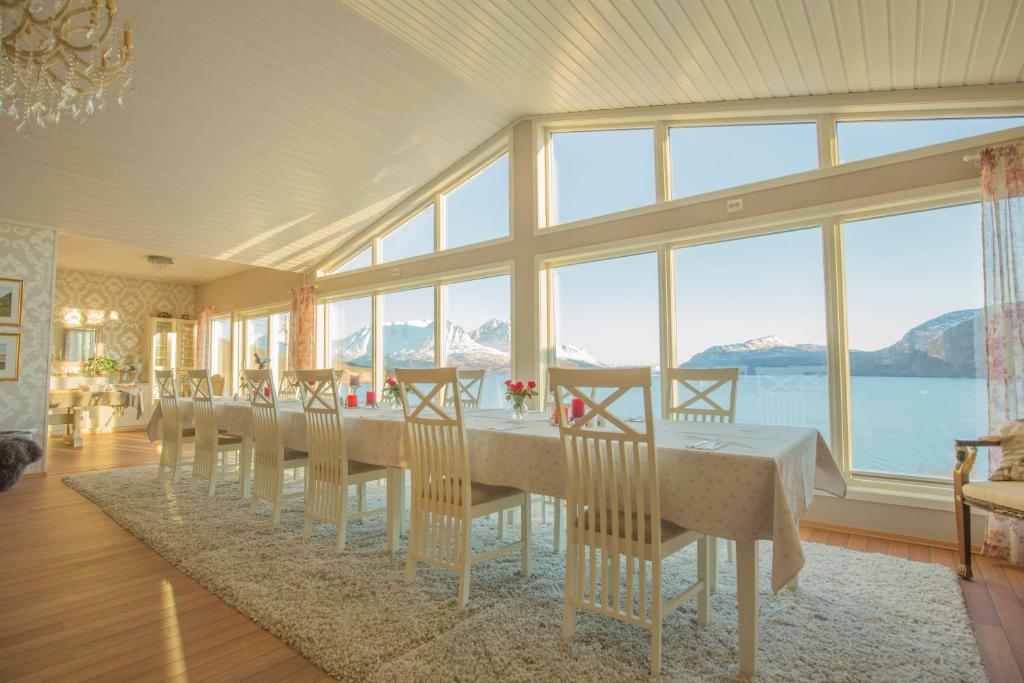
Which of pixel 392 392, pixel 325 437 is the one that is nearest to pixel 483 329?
pixel 392 392

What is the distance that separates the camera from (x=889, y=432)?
11.8ft

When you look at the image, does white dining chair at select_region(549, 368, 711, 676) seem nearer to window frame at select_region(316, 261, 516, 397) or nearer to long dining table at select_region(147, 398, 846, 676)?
long dining table at select_region(147, 398, 846, 676)

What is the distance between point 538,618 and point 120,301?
11.0 meters

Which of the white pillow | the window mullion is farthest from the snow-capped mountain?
the white pillow

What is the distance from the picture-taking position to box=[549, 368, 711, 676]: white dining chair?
1.82m

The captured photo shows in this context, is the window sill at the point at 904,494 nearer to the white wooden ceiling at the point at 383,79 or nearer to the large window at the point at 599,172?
the white wooden ceiling at the point at 383,79

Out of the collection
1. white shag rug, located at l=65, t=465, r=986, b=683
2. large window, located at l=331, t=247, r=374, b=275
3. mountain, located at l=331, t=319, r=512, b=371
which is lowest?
white shag rug, located at l=65, t=465, r=986, b=683

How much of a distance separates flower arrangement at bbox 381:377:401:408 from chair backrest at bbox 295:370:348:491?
0.42m

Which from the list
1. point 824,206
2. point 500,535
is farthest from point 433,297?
point 824,206

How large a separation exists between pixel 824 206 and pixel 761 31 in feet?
4.30

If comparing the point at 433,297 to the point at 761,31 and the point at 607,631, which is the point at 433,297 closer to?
the point at 761,31

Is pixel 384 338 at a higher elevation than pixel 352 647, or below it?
higher

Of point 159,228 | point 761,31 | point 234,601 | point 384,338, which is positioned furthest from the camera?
point 384,338

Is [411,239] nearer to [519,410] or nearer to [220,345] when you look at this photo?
[519,410]
